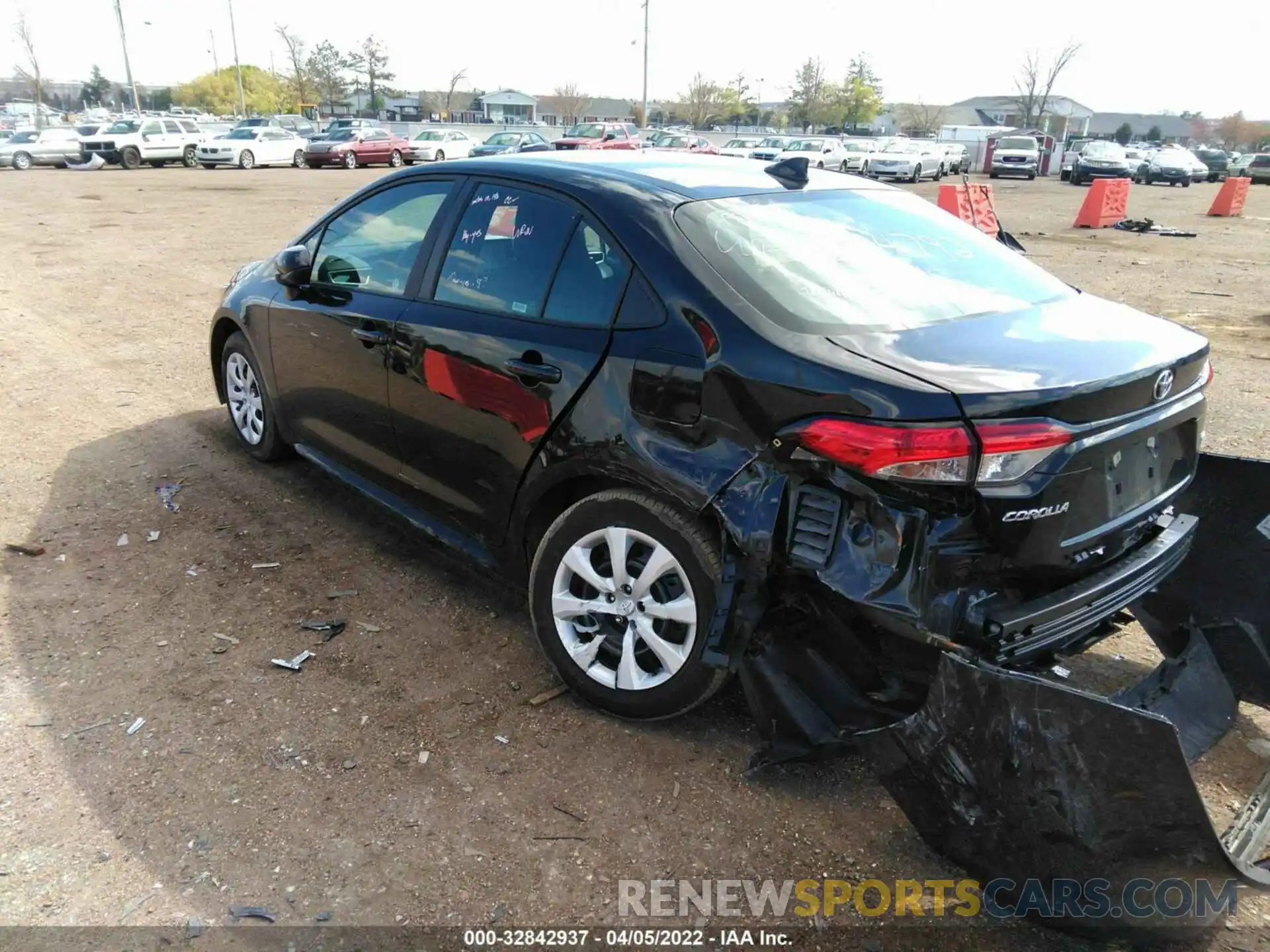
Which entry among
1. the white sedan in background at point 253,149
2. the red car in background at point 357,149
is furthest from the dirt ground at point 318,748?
the white sedan in background at point 253,149

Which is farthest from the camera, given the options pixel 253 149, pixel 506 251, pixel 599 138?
pixel 599 138

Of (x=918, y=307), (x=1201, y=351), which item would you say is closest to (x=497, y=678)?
(x=918, y=307)

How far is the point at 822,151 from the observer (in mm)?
35719

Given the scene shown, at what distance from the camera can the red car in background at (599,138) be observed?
31788mm

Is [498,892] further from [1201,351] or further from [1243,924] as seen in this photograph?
[1201,351]

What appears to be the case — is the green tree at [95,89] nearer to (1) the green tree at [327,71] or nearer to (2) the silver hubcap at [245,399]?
(1) the green tree at [327,71]

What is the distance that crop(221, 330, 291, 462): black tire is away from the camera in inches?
195

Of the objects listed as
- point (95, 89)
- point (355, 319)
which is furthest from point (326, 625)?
point (95, 89)

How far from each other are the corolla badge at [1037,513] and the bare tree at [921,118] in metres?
103

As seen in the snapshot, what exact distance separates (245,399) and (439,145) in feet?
112

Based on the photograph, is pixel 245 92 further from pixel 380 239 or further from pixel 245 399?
pixel 380 239

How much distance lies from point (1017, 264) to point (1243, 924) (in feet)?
7.42

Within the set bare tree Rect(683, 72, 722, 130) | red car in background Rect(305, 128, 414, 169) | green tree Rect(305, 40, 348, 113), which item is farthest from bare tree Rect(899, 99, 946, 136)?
red car in background Rect(305, 128, 414, 169)

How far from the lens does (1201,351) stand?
9.43 ft
